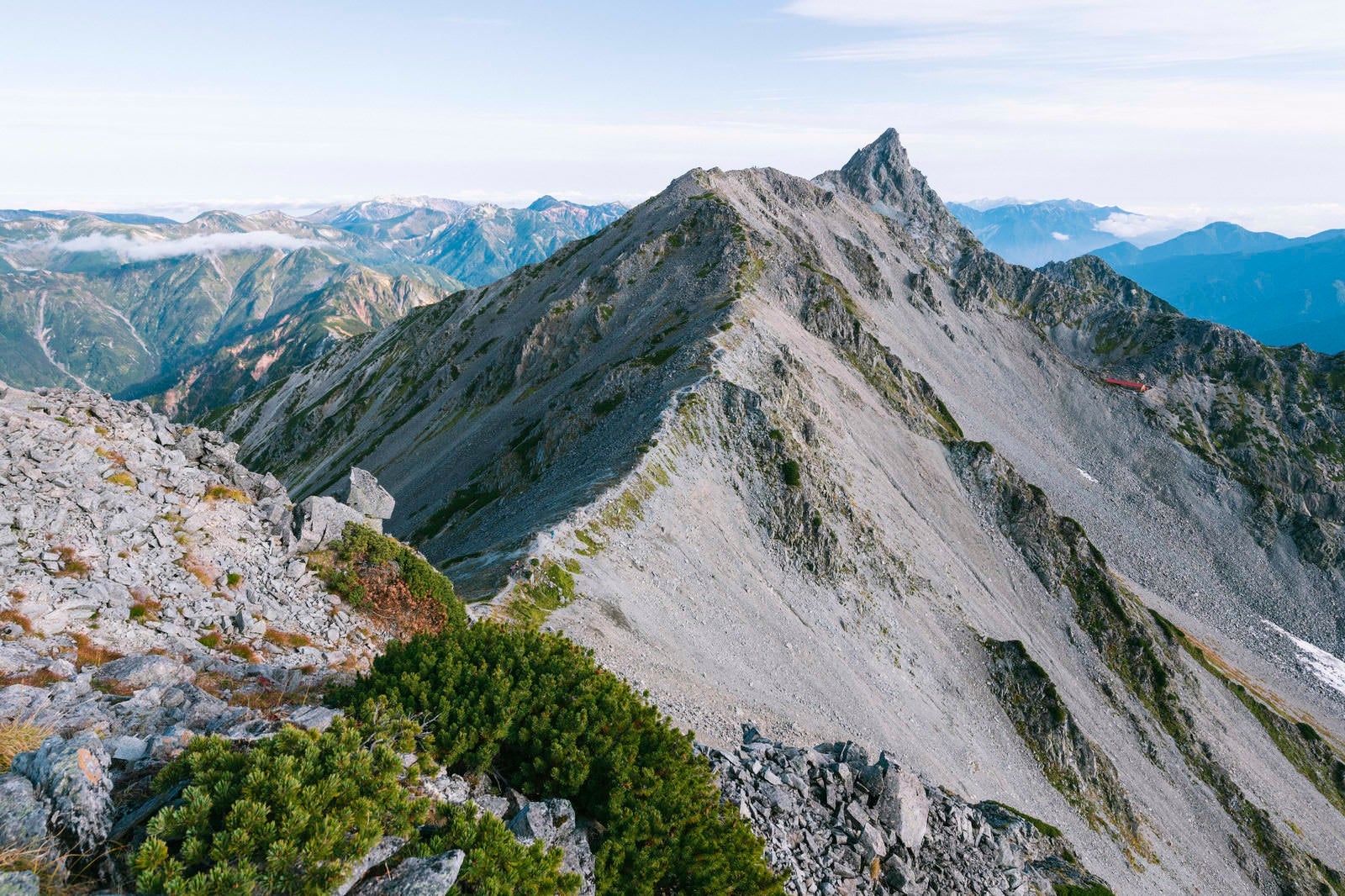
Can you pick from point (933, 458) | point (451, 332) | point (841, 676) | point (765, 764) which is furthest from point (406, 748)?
point (451, 332)

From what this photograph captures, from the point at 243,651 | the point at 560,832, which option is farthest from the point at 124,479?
the point at 560,832

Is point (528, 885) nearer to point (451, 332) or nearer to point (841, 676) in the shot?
point (841, 676)

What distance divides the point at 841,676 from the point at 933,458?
5434 centimetres

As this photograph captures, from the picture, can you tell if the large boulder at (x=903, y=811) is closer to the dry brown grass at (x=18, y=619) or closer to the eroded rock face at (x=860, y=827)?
the eroded rock face at (x=860, y=827)

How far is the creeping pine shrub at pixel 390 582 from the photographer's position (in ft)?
89.3

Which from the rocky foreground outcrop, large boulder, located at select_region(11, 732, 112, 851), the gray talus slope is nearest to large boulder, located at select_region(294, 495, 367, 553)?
the rocky foreground outcrop

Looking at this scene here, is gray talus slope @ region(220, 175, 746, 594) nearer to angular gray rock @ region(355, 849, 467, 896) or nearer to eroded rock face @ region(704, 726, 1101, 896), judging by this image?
eroded rock face @ region(704, 726, 1101, 896)

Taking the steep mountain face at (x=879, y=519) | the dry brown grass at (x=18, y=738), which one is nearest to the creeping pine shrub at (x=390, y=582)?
the steep mountain face at (x=879, y=519)

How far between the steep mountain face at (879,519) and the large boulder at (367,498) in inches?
293

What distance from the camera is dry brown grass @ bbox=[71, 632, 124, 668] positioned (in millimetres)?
17578

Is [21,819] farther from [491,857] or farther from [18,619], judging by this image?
[18,619]

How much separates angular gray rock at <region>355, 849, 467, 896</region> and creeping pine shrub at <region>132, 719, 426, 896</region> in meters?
Answer: 0.64

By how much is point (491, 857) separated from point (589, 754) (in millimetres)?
5356

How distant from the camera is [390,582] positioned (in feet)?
94.0
